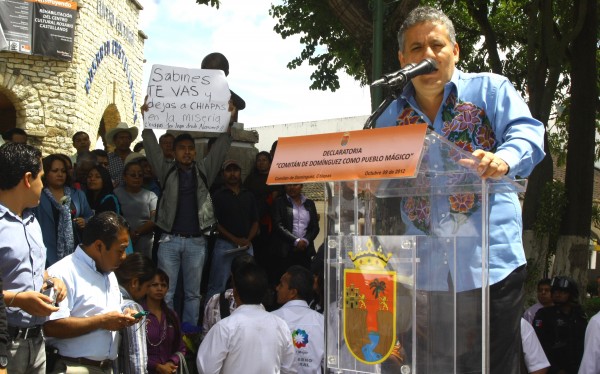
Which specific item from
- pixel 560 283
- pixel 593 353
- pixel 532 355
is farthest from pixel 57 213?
pixel 560 283

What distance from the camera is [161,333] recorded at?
6559mm

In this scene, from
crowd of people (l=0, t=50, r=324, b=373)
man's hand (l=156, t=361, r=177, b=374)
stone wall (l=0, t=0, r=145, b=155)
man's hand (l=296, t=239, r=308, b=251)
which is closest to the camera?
crowd of people (l=0, t=50, r=324, b=373)

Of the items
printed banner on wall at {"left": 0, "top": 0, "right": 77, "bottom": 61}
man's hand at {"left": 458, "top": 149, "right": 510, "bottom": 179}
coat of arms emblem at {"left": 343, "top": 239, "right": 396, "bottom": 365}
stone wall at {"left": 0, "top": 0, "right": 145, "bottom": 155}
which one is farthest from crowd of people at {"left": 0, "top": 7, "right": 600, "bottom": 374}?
printed banner on wall at {"left": 0, "top": 0, "right": 77, "bottom": 61}

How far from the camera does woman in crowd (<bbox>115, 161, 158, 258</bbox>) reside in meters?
8.77

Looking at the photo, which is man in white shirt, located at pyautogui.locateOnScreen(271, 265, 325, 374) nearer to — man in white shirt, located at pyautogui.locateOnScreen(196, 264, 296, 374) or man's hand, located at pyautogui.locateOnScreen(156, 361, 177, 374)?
man in white shirt, located at pyautogui.locateOnScreen(196, 264, 296, 374)

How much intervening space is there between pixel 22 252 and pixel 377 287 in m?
2.33

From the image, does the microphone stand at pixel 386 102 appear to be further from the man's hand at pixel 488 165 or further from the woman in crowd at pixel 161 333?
the woman in crowd at pixel 161 333

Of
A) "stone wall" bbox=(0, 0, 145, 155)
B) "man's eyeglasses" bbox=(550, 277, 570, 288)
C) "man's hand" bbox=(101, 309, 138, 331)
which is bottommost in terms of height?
"man's eyeglasses" bbox=(550, 277, 570, 288)

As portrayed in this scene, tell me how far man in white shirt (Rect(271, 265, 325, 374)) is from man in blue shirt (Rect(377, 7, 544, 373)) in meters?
3.24

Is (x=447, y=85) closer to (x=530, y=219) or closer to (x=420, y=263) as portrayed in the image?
(x=420, y=263)

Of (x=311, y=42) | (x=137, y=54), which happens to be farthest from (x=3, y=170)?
(x=137, y=54)

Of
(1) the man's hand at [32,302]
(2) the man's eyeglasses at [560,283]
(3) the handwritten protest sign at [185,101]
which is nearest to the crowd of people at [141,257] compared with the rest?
(1) the man's hand at [32,302]

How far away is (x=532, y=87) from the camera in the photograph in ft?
40.0

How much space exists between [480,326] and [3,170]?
2869 millimetres
